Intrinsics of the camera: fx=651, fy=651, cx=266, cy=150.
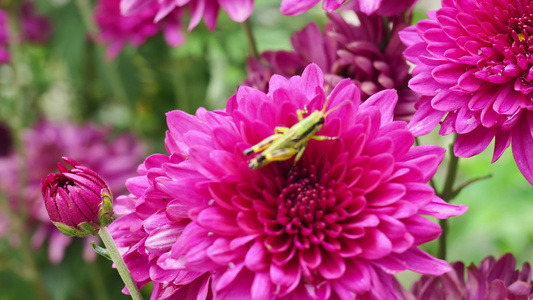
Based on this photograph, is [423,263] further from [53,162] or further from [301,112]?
[53,162]

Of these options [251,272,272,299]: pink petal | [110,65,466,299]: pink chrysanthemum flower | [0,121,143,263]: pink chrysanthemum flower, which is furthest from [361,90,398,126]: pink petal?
[0,121,143,263]: pink chrysanthemum flower

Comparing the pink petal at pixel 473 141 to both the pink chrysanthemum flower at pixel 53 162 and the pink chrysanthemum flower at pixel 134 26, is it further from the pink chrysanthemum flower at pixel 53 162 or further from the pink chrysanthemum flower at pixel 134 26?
the pink chrysanthemum flower at pixel 53 162

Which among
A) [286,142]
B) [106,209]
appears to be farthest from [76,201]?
[286,142]

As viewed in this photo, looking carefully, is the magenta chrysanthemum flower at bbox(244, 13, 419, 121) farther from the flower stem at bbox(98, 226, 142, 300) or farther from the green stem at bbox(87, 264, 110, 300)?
the green stem at bbox(87, 264, 110, 300)

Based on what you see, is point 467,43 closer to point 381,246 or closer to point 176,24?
point 381,246

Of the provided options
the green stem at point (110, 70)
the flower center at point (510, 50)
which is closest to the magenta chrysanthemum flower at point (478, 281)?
the flower center at point (510, 50)

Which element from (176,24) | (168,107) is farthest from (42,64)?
(176,24)
